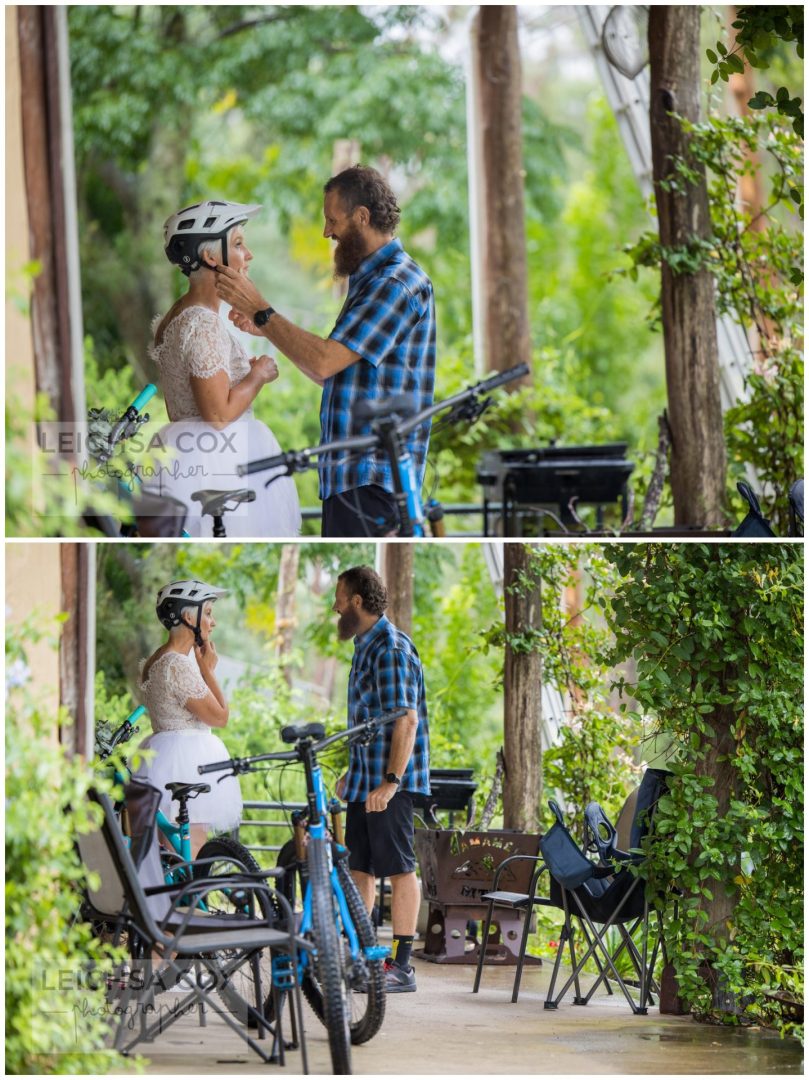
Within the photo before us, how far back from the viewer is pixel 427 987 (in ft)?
16.5

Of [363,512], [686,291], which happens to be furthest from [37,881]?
[686,291]

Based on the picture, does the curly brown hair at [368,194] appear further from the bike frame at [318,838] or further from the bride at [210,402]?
the bike frame at [318,838]

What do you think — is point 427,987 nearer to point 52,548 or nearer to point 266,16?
point 52,548

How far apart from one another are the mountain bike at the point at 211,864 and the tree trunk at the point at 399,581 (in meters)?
0.91

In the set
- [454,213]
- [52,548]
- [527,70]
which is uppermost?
[527,70]

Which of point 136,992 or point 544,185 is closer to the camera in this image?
point 136,992

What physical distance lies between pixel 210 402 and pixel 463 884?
2222mm

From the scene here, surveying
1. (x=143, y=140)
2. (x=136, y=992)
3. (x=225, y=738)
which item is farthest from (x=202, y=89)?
(x=136, y=992)

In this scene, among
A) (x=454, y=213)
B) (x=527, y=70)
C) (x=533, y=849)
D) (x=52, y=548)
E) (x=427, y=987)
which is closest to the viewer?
(x=52, y=548)

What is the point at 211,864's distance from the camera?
15.1ft

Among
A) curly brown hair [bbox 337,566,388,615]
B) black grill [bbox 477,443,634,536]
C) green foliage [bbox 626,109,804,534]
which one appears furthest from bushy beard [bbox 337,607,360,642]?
black grill [bbox 477,443,634,536]

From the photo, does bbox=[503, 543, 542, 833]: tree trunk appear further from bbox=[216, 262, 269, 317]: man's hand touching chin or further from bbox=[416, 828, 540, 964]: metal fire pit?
bbox=[216, 262, 269, 317]: man's hand touching chin

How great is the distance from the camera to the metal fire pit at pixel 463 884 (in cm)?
541

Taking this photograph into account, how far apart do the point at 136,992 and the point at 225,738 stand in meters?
1.19
